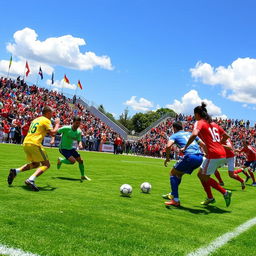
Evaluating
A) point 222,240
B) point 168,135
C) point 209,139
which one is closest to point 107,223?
point 222,240

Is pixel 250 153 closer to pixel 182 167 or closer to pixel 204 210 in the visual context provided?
pixel 204 210

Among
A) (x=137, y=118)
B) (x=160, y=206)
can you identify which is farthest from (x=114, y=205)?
(x=137, y=118)

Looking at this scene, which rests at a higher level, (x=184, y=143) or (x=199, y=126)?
(x=199, y=126)

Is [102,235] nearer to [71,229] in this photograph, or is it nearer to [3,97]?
[71,229]

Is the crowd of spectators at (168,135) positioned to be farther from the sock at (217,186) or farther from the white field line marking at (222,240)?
the white field line marking at (222,240)

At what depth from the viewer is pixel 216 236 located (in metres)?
5.10

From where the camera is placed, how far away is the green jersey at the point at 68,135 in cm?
1031

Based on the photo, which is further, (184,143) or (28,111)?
(28,111)

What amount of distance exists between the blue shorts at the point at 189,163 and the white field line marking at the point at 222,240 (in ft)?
5.15

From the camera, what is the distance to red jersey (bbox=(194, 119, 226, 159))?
710 cm

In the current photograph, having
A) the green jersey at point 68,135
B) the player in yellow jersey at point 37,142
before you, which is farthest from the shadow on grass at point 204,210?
the green jersey at point 68,135

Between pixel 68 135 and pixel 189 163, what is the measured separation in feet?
15.0

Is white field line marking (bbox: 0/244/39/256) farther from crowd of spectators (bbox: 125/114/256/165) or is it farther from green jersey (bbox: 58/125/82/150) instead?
crowd of spectators (bbox: 125/114/256/165)

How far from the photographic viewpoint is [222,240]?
4906mm
